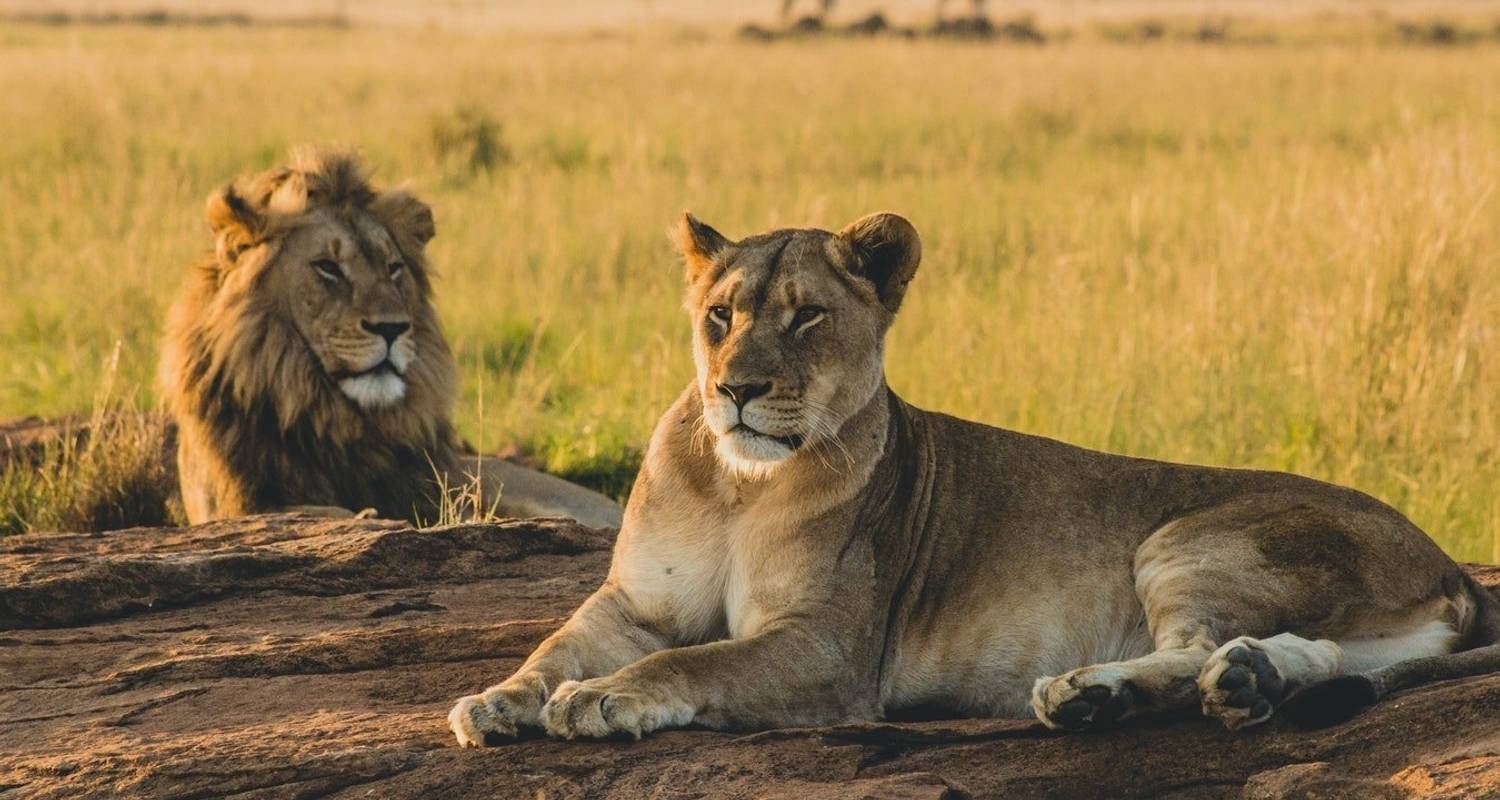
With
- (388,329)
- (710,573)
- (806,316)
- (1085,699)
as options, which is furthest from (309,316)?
(1085,699)

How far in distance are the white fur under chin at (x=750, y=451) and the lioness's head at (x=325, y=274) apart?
9.47ft

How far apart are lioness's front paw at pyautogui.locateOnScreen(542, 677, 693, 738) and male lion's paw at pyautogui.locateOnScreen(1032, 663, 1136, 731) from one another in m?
0.74

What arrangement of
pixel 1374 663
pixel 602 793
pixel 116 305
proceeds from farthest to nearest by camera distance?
pixel 116 305 → pixel 1374 663 → pixel 602 793

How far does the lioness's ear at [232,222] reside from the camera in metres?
6.79

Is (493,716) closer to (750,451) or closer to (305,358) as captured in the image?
(750,451)

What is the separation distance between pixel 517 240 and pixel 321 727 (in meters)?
7.98

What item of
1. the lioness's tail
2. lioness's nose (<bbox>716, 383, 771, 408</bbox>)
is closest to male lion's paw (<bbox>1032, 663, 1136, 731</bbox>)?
the lioness's tail

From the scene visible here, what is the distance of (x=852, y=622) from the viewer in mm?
4145

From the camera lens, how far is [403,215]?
7051mm

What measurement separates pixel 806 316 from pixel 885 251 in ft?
1.03

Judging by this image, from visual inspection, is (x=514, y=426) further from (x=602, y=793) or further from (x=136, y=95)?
(x=136, y=95)

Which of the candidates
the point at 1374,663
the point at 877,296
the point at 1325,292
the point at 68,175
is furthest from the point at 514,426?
the point at 68,175

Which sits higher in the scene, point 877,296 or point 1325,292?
point 877,296

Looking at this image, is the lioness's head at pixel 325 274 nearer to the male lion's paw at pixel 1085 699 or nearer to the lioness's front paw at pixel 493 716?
the lioness's front paw at pixel 493 716
